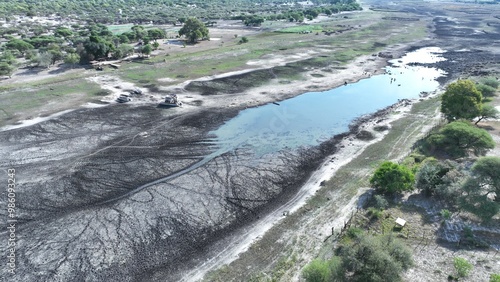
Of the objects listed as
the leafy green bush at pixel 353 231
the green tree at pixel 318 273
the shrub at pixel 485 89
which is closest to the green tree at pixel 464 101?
the shrub at pixel 485 89

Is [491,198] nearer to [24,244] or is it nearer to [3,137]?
[24,244]

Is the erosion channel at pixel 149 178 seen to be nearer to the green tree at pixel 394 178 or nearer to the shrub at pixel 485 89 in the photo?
the green tree at pixel 394 178

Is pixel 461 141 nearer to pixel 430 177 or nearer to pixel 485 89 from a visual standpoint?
pixel 430 177

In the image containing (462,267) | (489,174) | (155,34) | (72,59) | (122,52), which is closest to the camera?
(462,267)

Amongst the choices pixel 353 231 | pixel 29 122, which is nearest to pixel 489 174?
pixel 353 231

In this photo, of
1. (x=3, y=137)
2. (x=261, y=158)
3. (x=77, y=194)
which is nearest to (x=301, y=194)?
(x=261, y=158)

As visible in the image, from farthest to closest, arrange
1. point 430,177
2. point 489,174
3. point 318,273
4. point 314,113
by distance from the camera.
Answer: point 314,113 → point 430,177 → point 489,174 → point 318,273

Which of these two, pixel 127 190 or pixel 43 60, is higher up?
pixel 43 60
